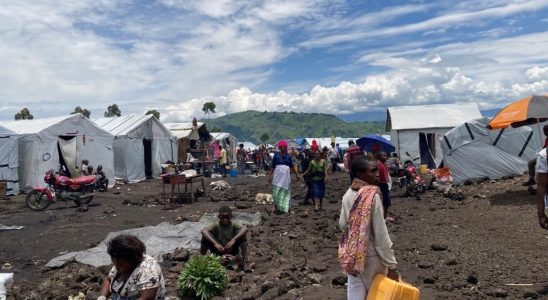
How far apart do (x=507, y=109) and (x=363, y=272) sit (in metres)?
12.4

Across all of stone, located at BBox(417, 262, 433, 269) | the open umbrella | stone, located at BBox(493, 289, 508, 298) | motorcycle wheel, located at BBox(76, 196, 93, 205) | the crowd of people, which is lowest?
stone, located at BBox(417, 262, 433, 269)

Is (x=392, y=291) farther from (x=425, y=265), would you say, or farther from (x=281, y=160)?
(x=281, y=160)

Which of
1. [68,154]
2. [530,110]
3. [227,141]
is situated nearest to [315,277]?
[530,110]

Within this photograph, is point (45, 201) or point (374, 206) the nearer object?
point (374, 206)

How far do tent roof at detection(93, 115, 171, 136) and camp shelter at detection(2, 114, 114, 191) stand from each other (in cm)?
264

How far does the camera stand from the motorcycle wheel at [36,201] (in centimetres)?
1448

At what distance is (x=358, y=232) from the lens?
379 centimetres

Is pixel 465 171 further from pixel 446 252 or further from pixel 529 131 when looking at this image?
pixel 446 252

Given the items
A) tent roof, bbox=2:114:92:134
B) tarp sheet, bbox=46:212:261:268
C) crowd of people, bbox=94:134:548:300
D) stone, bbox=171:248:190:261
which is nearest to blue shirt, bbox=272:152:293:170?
tarp sheet, bbox=46:212:261:268

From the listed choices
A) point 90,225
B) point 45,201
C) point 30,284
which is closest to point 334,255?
point 30,284

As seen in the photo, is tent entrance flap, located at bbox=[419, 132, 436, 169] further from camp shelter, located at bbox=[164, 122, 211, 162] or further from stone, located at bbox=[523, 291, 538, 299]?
stone, located at bbox=[523, 291, 538, 299]

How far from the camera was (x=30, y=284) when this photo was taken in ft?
22.6

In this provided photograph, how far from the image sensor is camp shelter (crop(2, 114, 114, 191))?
1850 centimetres

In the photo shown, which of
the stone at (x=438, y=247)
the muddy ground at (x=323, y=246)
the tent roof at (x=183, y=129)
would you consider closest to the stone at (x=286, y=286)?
the muddy ground at (x=323, y=246)
